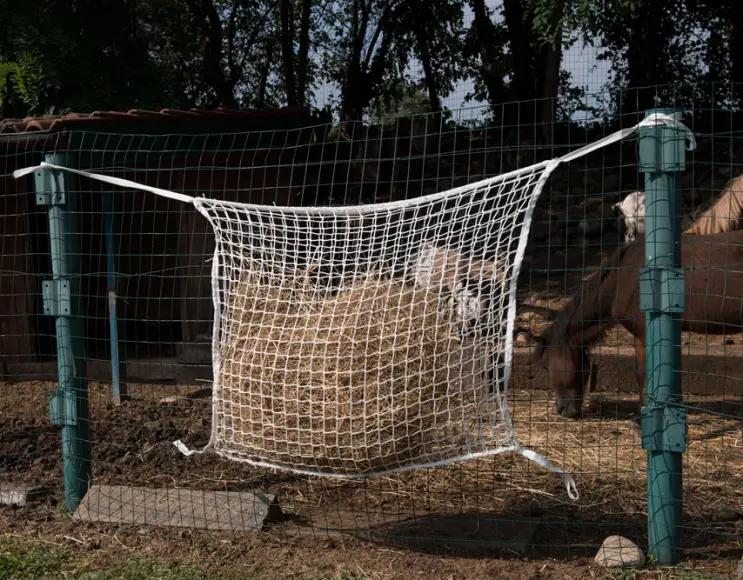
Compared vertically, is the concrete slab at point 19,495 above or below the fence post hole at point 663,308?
below

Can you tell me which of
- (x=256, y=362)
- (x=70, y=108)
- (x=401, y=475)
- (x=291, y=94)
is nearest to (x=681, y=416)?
(x=256, y=362)

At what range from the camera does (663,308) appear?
3334 millimetres

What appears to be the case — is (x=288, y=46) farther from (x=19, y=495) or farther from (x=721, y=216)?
(x=19, y=495)

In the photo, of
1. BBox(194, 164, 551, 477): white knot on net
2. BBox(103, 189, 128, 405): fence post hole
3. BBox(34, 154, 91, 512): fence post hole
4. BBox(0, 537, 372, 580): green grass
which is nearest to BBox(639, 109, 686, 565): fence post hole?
BBox(194, 164, 551, 477): white knot on net

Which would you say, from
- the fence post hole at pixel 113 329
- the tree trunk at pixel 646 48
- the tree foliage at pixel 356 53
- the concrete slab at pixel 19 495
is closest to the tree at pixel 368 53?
the tree foliage at pixel 356 53

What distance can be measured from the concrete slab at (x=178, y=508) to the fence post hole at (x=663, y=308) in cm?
182

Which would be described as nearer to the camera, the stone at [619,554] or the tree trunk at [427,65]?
the stone at [619,554]

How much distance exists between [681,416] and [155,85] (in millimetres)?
8359

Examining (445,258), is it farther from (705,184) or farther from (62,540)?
(705,184)

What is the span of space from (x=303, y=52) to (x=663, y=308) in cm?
1147

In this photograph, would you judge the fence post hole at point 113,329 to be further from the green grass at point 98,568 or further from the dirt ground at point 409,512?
the green grass at point 98,568

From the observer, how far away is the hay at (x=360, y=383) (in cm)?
335

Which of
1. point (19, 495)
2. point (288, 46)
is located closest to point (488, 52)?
point (288, 46)

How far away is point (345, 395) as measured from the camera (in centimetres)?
338
